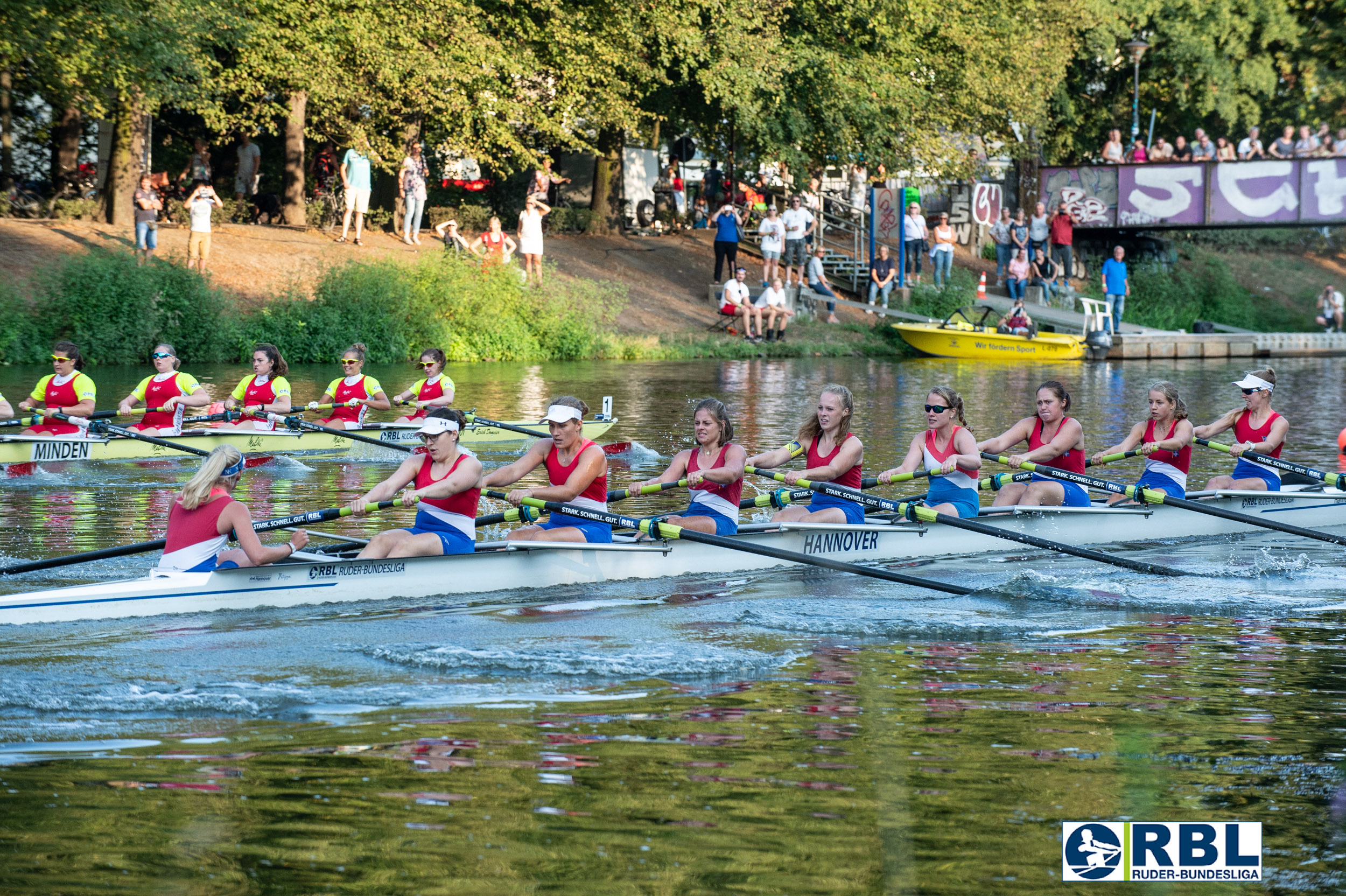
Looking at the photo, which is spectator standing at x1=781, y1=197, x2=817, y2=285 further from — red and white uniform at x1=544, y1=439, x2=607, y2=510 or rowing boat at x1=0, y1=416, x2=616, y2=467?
red and white uniform at x1=544, y1=439, x2=607, y2=510

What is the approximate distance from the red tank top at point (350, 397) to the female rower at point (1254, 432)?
9237 mm

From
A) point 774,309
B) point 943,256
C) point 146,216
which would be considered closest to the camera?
point 146,216

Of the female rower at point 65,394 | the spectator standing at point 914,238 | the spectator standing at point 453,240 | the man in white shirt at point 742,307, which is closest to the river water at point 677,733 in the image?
the female rower at point 65,394

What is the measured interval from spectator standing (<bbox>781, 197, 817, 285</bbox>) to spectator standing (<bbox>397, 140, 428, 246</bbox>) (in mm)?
6425

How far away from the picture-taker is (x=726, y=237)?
113ft

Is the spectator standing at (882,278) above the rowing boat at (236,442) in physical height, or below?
above

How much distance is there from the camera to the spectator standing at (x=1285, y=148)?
38469 millimetres

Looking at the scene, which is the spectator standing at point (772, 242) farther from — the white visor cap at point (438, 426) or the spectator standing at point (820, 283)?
the white visor cap at point (438, 426)

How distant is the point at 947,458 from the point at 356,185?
71.7 ft

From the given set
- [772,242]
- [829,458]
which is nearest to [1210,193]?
[772,242]

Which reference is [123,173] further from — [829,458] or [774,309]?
[829,458]

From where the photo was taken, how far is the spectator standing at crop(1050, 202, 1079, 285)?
38812mm

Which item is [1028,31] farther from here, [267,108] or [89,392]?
[89,392]

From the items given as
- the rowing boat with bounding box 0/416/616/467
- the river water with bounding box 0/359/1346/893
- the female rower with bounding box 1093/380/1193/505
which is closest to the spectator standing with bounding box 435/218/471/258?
the rowing boat with bounding box 0/416/616/467
